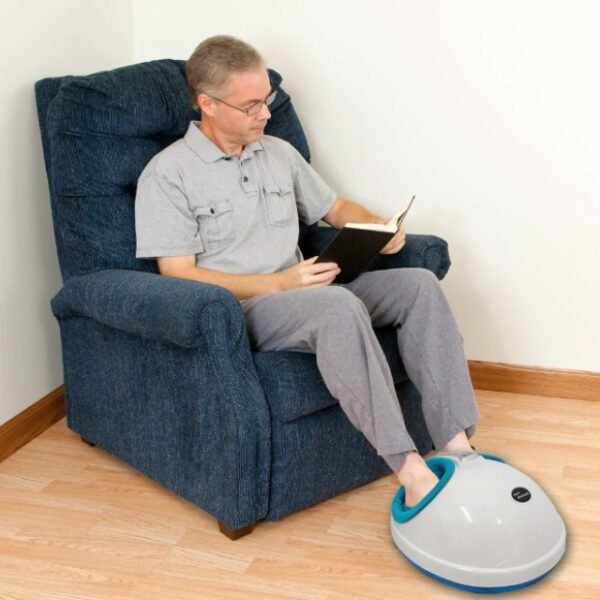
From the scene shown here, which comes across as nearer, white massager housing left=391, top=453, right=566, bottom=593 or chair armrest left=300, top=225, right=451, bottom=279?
white massager housing left=391, top=453, right=566, bottom=593

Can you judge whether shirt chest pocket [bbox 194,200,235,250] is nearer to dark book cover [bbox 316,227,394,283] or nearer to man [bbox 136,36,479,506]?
man [bbox 136,36,479,506]

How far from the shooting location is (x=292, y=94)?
3045mm

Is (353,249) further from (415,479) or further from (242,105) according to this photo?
(415,479)

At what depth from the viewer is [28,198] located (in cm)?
260

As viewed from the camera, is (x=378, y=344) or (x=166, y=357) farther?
(x=166, y=357)

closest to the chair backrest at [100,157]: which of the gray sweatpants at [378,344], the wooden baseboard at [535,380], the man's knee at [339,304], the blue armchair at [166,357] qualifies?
the blue armchair at [166,357]

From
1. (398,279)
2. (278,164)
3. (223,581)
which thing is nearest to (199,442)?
(223,581)

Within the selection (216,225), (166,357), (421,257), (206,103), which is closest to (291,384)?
(166,357)

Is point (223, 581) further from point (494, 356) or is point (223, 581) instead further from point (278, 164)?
point (494, 356)

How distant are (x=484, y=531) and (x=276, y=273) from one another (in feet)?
2.56

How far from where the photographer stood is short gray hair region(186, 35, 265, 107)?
228 centimetres

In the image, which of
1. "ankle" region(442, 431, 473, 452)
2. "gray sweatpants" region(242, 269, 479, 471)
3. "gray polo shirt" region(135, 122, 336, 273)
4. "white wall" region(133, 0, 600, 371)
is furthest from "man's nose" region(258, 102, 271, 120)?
"ankle" region(442, 431, 473, 452)

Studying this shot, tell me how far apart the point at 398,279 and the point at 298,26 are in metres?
1.08

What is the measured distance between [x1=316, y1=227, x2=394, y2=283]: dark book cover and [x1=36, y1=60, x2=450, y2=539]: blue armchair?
0.17 m
